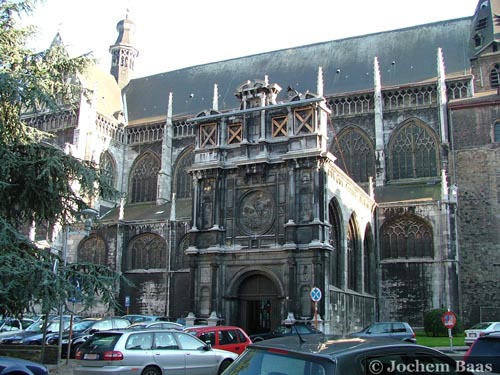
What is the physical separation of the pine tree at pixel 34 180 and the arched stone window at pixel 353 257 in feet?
55.0

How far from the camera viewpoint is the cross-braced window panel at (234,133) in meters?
26.2

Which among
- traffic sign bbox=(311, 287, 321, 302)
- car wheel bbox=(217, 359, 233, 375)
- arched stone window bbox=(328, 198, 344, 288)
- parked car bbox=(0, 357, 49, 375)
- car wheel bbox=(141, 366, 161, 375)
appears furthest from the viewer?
arched stone window bbox=(328, 198, 344, 288)

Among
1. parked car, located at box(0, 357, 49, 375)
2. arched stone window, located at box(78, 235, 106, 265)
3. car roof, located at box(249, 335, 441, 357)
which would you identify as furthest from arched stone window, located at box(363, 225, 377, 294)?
car roof, located at box(249, 335, 441, 357)

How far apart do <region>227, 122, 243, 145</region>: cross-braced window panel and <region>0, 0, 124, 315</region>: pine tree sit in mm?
10653

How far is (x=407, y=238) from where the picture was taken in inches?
1359

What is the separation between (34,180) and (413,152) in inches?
1167

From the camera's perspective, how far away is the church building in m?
24.8

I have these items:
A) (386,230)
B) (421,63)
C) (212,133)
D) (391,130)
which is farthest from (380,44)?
(212,133)

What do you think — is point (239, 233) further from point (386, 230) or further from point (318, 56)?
point (318, 56)

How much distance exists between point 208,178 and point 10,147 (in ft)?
41.5

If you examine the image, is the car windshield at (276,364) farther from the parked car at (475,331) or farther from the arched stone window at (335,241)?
the arched stone window at (335,241)

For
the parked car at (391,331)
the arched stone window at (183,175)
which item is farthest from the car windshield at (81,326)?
the arched stone window at (183,175)

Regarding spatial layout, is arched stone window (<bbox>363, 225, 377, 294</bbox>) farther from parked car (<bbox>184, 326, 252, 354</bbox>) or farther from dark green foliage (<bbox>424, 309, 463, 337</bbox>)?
parked car (<bbox>184, 326, 252, 354</bbox>)

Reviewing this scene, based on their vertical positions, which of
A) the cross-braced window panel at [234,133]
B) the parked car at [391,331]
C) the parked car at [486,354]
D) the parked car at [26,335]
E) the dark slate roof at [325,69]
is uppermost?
the dark slate roof at [325,69]
